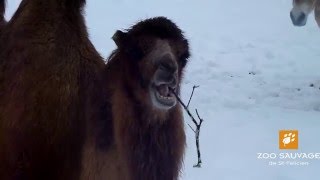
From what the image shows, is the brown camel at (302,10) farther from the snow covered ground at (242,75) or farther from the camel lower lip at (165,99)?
the camel lower lip at (165,99)

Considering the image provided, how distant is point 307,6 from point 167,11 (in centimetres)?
326

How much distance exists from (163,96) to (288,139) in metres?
3.14

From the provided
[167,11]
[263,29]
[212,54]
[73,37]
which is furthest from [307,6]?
[73,37]

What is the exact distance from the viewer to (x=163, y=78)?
1748mm

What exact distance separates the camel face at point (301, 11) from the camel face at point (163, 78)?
596cm

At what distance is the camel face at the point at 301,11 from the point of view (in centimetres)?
749

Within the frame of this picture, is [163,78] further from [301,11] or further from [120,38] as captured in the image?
[301,11]

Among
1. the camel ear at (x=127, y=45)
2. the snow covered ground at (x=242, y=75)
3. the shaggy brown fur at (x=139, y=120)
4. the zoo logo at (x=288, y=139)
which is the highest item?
the camel ear at (x=127, y=45)

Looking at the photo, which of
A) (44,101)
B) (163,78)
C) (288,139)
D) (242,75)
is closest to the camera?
(163,78)

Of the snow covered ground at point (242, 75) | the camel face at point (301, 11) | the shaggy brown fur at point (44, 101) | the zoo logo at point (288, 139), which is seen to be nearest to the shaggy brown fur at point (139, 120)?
the shaggy brown fur at point (44, 101)

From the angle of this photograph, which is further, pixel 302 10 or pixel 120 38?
pixel 302 10

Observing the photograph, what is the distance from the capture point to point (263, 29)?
1006 cm

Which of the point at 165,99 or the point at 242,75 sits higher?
the point at 165,99

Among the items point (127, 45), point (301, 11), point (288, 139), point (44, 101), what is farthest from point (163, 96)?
A: point (301, 11)
